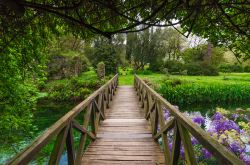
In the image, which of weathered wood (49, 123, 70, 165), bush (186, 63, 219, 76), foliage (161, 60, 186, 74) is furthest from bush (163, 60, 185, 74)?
weathered wood (49, 123, 70, 165)

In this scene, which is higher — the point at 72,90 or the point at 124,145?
the point at 124,145

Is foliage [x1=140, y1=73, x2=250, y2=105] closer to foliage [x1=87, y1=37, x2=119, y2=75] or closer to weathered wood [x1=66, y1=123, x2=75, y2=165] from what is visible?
foliage [x1=87, y1=37, x2=119, y2=75]

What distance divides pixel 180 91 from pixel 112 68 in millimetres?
12188

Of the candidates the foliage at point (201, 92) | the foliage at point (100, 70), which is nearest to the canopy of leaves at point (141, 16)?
the foliage at point (201, 92)

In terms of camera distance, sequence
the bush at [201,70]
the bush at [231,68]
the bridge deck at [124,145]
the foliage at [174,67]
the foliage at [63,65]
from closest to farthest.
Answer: the bridge deck at [124,145] < the foliage at [63,65] < the bush at [201,70] < the foliage at [174,67] < the bush at [231,68]

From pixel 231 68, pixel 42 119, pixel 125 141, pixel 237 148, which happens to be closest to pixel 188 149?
pixel 237 148

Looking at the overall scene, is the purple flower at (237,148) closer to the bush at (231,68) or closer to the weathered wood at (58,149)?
the weathered wood at (58,149)

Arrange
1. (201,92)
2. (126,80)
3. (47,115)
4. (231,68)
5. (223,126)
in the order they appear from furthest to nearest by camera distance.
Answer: (231,68), (126,80), (201,92), (47,115), (223,126)

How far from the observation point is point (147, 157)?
4902 mm

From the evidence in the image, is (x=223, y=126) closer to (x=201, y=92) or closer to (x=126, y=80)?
(x=201, y=92)

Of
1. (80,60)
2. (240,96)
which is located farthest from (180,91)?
(80,60)

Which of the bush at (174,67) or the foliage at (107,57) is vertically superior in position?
the foliage at (107,57)

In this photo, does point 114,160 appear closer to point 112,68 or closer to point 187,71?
point 112,68

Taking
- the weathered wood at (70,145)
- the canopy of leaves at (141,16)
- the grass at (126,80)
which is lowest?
the grass at (126,80)
